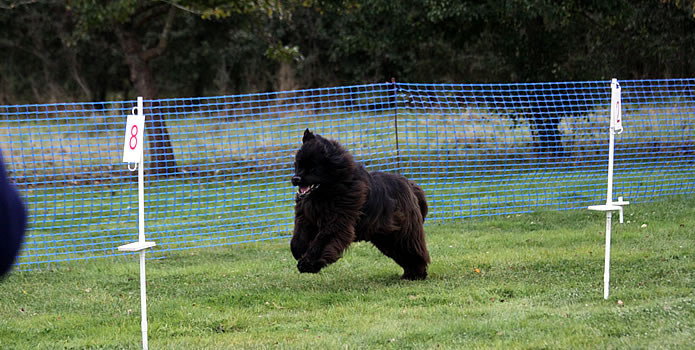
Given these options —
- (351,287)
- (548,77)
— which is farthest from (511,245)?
(548,77)

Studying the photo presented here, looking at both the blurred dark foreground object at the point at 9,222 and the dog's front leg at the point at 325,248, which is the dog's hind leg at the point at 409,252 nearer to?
the dog's front leg at the point at 325,248

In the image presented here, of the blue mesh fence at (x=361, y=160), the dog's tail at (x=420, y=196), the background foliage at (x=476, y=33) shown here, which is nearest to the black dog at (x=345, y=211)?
the dog's tail at (x=420, y=196)

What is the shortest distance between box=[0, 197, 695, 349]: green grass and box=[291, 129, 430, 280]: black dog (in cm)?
35

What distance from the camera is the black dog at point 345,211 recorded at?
652 cm

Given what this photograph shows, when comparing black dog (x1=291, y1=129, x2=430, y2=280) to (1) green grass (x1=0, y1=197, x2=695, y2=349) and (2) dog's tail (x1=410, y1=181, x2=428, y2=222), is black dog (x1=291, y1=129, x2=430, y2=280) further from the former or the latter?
(1) green grass (x1=0, y1=197, x2=695, y2=349)

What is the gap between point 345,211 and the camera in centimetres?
668

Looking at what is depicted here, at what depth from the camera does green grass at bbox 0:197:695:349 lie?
5227 mm

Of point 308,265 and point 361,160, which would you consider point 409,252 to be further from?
point 361,160

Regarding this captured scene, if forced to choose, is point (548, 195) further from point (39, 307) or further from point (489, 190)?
point (39, 307)

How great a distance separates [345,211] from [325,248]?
1.33 ft

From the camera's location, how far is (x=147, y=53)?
55.3 ft

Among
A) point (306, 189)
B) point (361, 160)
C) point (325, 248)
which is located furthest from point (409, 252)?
point (361, 160)

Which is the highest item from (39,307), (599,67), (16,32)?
(16,32)

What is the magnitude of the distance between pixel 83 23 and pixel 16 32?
1690cm
